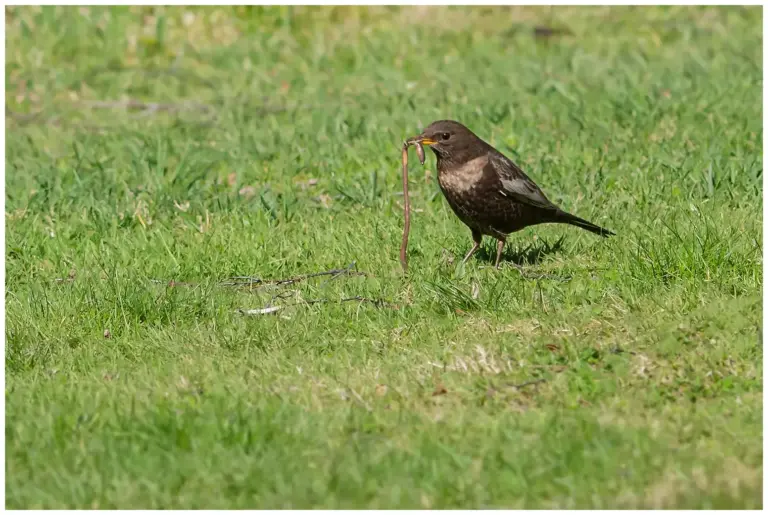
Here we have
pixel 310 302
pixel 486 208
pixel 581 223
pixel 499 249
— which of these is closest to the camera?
pixel 310 302

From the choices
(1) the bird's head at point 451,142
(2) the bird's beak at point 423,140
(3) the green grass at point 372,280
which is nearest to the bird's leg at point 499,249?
(3) the green grass at point 372,280

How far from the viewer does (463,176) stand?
7508mm

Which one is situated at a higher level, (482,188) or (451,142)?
Result: (451,142)

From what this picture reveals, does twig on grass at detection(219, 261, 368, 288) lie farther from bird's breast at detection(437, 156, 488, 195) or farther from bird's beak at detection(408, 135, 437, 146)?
bird's beak at detection(408, 135, 437, 146)

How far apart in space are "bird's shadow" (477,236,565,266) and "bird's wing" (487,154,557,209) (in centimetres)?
31

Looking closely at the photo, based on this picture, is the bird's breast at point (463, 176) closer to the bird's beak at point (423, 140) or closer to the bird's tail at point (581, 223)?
the bird's beak at point (423, 140)

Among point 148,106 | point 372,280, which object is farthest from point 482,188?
point 148,106

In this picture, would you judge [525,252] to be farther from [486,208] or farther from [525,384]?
[525,384]

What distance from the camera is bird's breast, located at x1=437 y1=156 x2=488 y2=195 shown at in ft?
24.5

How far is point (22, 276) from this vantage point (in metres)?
8.02

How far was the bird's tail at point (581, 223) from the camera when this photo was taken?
768cm

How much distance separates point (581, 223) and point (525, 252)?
42 cm

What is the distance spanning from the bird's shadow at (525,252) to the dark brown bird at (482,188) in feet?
0.44

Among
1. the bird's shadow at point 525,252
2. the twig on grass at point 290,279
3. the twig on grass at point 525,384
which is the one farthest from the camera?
the bird's shadow at point 525,252
